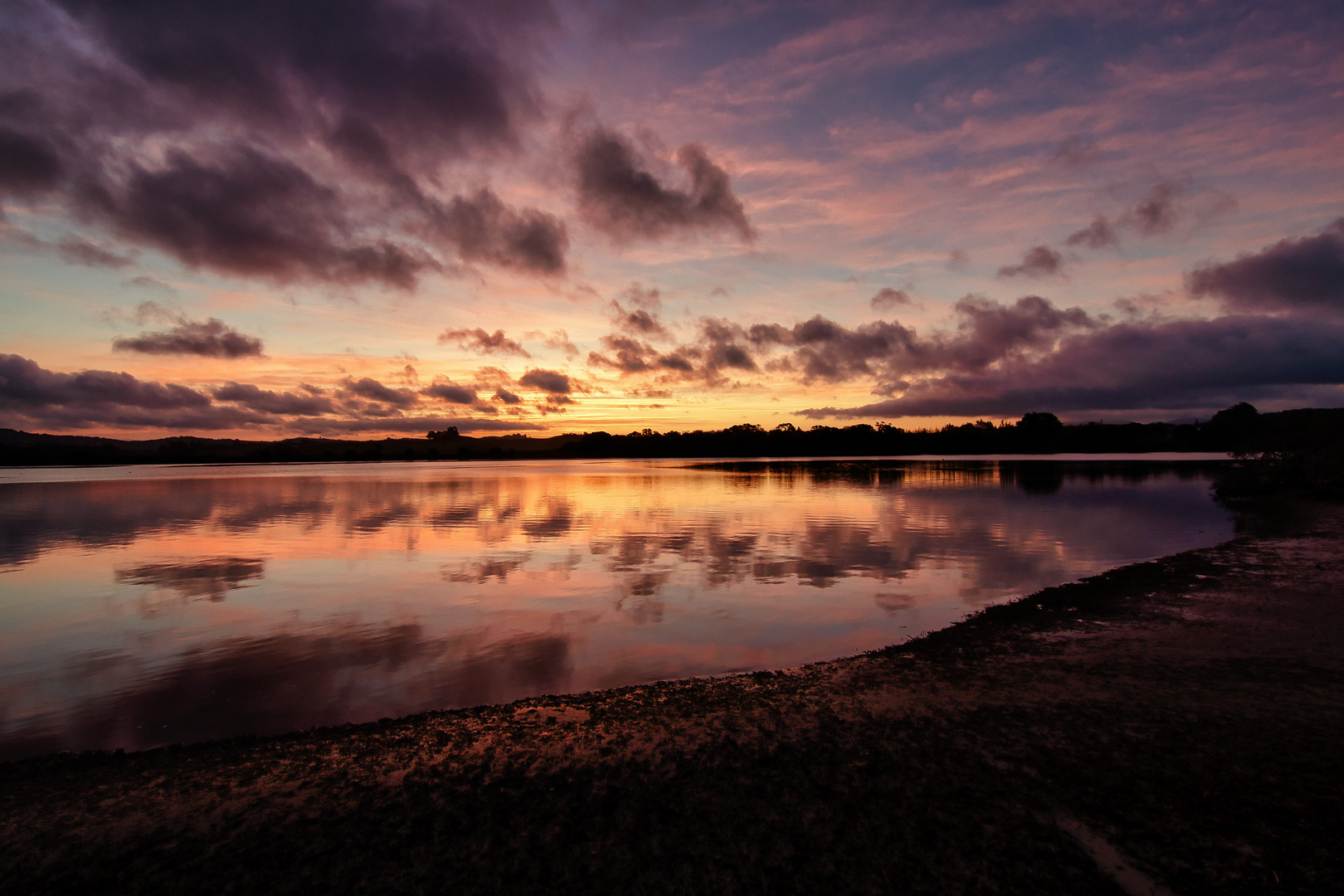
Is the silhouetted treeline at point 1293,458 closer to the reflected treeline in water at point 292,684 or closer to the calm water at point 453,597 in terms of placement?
the calm water at point 453,597

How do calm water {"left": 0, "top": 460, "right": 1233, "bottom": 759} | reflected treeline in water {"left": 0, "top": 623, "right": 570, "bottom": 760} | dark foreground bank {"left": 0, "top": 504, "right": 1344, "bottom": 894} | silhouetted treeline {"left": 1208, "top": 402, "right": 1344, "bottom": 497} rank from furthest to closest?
silhouetted treeline {"left": 1208, "top": 402, "right": 1344, "bottom": 497} < calm water {"left": 0, "top": 460, "right": 1233, "bottom": 759} < reflected treeline in water {"left": 0, "top": 623, "right": 570, "bottom": 760} < dark foreground bank {"left": 0, "top": 504, "right": 1344, "bottom": 894}

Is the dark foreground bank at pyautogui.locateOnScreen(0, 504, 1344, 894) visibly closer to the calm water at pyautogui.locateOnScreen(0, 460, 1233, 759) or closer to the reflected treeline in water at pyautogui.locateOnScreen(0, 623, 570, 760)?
the reflected treeline in water at pyautogui.locateOnScreen(0, 623, 570, 760)

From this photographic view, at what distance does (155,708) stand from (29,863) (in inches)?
183

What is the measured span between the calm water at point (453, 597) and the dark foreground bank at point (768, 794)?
1.76 m

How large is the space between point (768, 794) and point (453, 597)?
11.6 m

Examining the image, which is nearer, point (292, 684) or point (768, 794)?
point (768, 794)

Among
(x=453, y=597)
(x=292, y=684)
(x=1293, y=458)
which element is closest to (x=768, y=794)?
(x=292, y=684)

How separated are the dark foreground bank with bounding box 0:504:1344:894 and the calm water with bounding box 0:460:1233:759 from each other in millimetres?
1759

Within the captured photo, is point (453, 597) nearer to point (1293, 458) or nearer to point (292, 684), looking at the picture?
point (292, 684)

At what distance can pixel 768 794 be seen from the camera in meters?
5.63

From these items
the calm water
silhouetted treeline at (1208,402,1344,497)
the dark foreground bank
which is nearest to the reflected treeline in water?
the calm water

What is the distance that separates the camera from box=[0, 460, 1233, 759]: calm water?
9484mm

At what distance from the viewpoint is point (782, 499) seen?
1592 inches

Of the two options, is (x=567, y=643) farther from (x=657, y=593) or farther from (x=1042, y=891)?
(x=1042, y=891)
